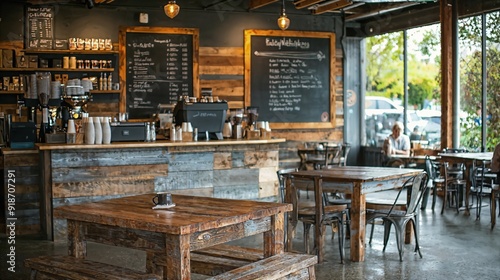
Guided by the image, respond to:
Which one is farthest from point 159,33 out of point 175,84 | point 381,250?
point 381,250

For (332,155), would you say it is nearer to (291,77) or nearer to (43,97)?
(291,77)

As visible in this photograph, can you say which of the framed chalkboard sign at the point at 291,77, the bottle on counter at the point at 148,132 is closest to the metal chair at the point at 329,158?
the framed chalkboard sign at the point at 291,77

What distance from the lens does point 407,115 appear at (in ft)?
40.3

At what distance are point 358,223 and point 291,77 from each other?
6021 millimetres

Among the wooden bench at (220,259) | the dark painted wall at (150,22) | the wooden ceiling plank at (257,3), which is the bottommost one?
the wooden bench at (220,259)

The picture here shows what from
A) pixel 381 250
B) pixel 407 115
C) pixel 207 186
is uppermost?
pixel 407 115

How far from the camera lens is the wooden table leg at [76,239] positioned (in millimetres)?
4645

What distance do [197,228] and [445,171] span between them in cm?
611

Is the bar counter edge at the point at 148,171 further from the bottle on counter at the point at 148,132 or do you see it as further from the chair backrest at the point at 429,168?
the chair backrest at the point at 429,168

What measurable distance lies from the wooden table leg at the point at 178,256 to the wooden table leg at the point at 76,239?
0.95 meters

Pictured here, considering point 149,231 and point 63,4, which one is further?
point 63,4

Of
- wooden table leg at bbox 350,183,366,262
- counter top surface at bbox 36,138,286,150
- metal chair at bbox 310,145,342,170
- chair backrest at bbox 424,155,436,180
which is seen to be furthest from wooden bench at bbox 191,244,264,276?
metal chair at bbox 310,145,342,170

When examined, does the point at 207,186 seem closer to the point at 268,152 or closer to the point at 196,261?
the point at 268,152

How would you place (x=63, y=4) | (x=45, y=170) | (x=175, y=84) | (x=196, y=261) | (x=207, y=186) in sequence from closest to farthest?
(x=196, y=261) → (x=45, y=170) → (x=207, y=186) → (x=63, y=4) → (x=175, y=84)
